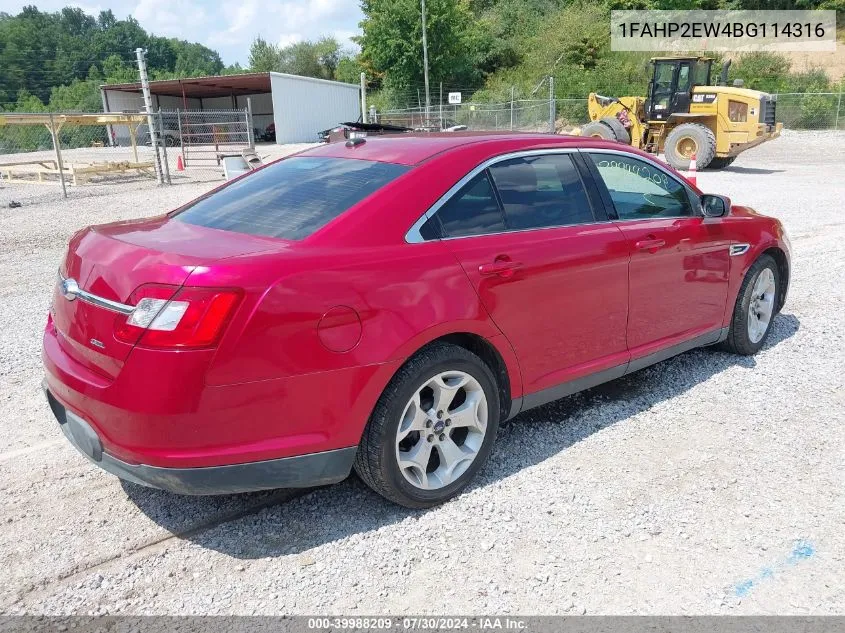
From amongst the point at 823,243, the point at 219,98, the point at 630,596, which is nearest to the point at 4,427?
the point at 630,596

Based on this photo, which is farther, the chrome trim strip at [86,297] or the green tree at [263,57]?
the green tree at [263,57]

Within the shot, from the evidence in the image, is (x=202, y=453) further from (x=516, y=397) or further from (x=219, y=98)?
(x=219, y=98)

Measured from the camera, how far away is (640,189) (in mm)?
4164

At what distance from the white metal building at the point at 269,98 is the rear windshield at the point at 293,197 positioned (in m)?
38.0

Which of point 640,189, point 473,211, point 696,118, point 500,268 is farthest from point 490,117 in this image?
point 500,268

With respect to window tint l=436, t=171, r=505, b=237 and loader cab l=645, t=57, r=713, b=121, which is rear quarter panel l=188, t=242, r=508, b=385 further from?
loader cab l=645, t=57, r=713, b=121

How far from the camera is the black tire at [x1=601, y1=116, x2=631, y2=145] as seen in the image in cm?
1934

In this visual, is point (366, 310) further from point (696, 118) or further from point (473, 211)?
point (696, 118)

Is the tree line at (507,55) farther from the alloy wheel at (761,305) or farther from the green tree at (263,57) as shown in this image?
the alloy wheel at (761,305)

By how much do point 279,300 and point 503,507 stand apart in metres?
1.45

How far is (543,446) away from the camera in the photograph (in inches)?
147

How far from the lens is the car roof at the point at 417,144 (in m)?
3.36

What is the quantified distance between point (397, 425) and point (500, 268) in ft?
2.88

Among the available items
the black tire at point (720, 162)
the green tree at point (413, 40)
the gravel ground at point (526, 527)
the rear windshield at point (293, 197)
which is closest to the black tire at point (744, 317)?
the gravel ground at point (526, 527)
